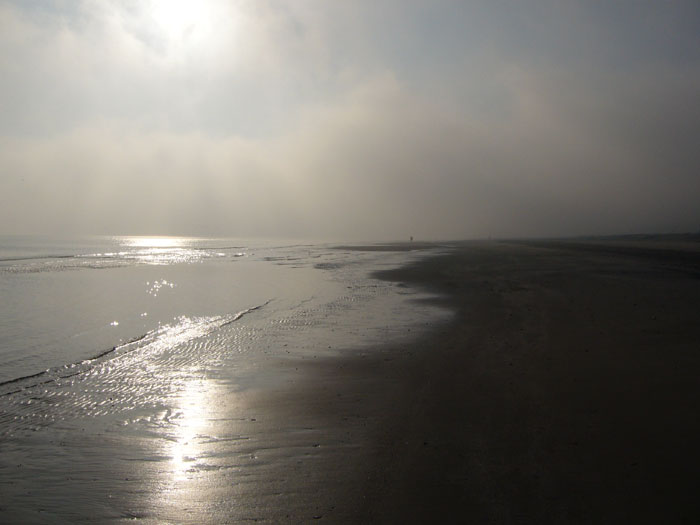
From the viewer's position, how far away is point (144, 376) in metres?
9.91

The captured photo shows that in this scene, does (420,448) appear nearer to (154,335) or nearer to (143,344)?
(143,344)

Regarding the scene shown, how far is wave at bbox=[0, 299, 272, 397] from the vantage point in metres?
9.48

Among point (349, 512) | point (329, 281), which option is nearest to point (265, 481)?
point (349, 512)

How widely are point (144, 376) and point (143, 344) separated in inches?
136

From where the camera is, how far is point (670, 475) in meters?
5.02

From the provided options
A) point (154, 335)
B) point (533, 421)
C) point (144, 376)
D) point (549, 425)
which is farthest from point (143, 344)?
point (549, 425)

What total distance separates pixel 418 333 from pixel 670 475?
8667 mm

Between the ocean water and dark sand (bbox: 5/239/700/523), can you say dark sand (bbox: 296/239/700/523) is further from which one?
the ocean water

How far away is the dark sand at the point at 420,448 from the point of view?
181 inches

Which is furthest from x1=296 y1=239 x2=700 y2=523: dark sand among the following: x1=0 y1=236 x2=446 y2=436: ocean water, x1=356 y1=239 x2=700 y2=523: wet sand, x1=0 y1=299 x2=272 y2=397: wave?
x1=0 y1=299 x2=272 y2=397: wave

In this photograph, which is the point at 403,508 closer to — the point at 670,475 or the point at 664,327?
the point at 670,475

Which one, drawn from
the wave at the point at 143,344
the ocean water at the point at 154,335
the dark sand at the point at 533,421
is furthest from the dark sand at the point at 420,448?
the wave at the point at 143,344

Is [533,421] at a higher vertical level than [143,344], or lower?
higher

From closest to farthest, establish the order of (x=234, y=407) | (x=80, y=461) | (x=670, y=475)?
(x=670, y=475), (x=80, y=461), (x=234, y=407)
